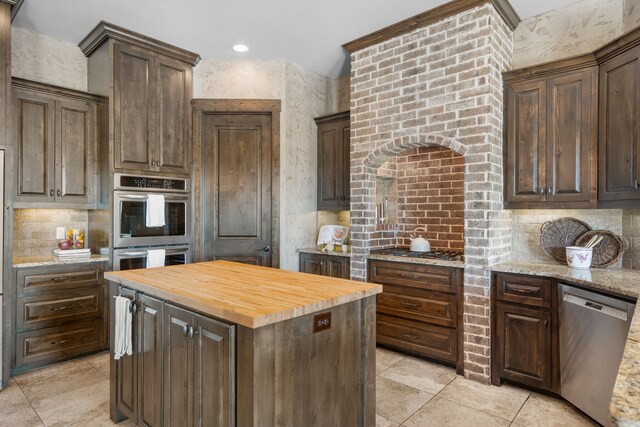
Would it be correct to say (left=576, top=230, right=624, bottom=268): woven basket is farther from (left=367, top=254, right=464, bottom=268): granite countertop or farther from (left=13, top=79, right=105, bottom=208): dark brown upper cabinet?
(left=13, top=79, right=105, bottom=208): dark brown upper cabinet

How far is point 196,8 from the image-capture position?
3.34 meters

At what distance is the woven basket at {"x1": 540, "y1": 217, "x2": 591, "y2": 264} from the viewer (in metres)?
3.14

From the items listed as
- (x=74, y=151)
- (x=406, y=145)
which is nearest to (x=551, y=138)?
(x=406, y=145)

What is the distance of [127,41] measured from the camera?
12.0 ft

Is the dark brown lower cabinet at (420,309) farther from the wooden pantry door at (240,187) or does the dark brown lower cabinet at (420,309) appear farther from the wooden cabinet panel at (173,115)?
the wooden cabinet panel at (173,115)

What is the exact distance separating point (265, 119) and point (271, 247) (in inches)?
57.4

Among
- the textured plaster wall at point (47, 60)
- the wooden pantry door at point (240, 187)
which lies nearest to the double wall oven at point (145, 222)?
the wooden pantry door at point (240, 187)

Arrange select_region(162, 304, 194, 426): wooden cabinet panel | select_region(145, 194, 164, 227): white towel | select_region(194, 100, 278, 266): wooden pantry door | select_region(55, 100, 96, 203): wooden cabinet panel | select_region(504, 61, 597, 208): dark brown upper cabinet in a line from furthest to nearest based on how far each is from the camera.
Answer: select_region(194, 100, 278, 266): wooden pantry door < select_region(145, 194, 164, 227): white towel < select_region(55, 100, 96, 203): wooden cabinet panel < select_region(504, 61, 597, 208): dark brown upper cabinet < select_region(162, 304, 194, 426): wooden cabinet panel

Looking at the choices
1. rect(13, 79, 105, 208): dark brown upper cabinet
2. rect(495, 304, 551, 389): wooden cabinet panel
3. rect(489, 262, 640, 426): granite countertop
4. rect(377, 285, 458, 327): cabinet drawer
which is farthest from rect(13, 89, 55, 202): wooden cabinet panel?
rect(495, 304, 551, 389): wooden cabinet panel

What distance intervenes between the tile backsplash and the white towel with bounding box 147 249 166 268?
902mm

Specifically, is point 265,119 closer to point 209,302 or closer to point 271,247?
point 271,247

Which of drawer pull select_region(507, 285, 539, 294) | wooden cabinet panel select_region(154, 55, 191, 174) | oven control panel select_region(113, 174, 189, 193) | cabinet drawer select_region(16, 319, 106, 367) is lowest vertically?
cabinet drawer select_region(16, 319, 106, 367)

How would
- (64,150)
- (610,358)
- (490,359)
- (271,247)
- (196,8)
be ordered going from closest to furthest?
(610,358), (490,359), (196,8), (64,150), (271,247)

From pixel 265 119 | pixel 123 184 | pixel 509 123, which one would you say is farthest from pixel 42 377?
pixel 509 123
